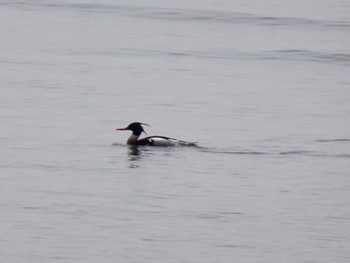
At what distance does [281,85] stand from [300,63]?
4.64 metres

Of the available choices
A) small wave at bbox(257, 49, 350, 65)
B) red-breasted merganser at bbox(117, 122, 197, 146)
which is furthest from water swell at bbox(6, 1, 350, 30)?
red-breasted merganser at bbox(117, 122, 197, 146)

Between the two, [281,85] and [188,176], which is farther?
[281,85]

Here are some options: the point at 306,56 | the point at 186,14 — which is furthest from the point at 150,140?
the point at 186,14

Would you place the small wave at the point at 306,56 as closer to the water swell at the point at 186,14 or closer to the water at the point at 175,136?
the water at the point at 175,136

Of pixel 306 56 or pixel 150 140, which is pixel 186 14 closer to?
pixel 306 56

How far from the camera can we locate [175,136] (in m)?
24.1

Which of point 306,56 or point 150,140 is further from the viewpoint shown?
point 306,56

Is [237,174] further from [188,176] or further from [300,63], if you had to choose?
[300,63]

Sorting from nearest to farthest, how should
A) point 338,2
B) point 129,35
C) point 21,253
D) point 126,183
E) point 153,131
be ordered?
point 21,253
point 126,183
point 153,131
point 129,35
point 338,2

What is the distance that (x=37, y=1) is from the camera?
4906 centimetres

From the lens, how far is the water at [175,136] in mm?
16016

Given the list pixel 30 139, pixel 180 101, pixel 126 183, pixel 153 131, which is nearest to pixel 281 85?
pixel 180 101

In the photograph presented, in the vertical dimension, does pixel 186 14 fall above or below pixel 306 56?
above

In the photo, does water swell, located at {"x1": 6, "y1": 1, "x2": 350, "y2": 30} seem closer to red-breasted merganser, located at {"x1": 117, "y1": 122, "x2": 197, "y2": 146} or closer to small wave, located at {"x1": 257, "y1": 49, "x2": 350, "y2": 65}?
small wave, located at {"x1": 257, "y1": 49, "x2": 350, "y2": 65}
